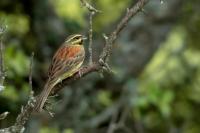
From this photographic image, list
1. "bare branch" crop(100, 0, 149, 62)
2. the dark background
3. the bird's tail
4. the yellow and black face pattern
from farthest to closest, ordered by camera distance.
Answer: the dark background, the yellow and black face pattern, the bird's tail, "bare branch" crop(100, 0, 149, 62)

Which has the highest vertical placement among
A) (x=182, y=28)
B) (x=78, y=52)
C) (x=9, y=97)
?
(x=182, y=28)

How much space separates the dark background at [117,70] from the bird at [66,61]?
88.0 inches

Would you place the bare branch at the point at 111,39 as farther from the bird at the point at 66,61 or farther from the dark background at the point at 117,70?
the dark background at the point at 117,70

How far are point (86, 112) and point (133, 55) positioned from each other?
1.03 m

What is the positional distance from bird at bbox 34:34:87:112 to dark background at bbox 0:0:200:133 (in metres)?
2.24

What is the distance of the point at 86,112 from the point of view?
32.3 feet

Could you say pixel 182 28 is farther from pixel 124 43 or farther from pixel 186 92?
pixel 124 43

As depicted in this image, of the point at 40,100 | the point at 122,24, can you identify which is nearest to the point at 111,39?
the point at 122,24

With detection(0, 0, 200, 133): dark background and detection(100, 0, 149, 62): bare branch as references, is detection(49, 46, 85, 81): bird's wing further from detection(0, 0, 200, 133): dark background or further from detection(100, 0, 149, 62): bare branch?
detection(0, 0, 200, 133): dark background

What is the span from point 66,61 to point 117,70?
3.87m

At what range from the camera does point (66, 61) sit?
6.07 metres

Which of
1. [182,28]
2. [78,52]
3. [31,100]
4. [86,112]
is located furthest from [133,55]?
[31,100]

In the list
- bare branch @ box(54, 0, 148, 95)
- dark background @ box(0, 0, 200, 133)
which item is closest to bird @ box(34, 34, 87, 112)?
bare branch @ box(54, 0, 148, 95)

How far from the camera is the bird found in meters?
5.67
